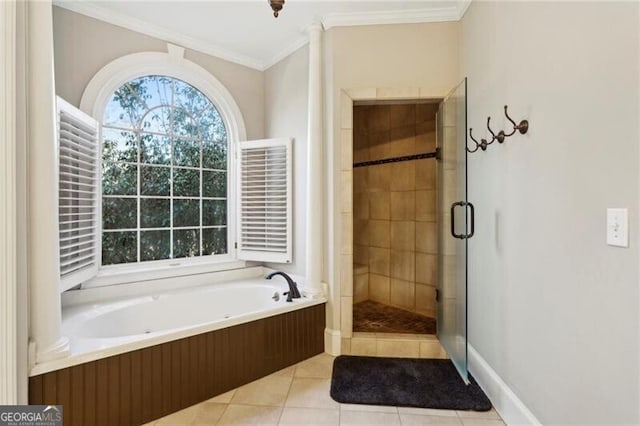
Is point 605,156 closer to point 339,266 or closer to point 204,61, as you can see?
point 339,266

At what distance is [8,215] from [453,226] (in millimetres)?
2437

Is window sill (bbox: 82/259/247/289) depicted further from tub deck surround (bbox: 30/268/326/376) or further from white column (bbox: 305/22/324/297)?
white column (bbox: 305/22/324/297)

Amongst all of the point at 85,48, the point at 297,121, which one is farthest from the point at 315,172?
the point at 85,48

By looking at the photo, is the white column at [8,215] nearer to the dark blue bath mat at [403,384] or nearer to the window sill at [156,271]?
the window sill at [156,271]

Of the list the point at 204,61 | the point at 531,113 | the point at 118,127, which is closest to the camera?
the point at 531,113

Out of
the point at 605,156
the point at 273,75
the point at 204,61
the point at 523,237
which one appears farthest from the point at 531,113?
the point at 204,61

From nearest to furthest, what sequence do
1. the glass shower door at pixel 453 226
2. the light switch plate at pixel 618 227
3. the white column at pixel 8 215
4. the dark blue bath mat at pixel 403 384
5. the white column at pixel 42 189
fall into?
1. the light switch plate at pixel 618 227
2. the white column at pixel 8 215
3. the white column at pixel 42 189
4. the dark blue bath mat at pixel 403 384
5. the glass shower door at pixel 453 226

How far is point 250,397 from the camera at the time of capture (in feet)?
6.39

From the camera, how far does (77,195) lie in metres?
2.17

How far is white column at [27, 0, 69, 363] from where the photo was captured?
1.47 m

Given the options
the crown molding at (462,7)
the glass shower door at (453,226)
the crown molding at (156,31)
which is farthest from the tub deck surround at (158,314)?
the crown molding at (462,7)

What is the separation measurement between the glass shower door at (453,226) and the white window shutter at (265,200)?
1364 millimetres

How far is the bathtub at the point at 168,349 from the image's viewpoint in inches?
60.7

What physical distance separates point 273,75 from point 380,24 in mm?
1232
